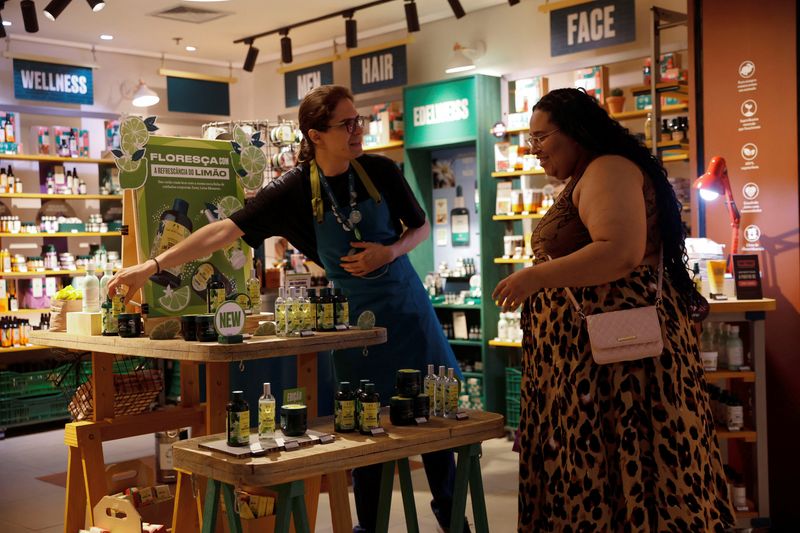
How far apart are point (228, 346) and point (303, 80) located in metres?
7.18

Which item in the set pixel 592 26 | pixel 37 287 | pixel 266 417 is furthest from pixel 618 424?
pixel 37 287

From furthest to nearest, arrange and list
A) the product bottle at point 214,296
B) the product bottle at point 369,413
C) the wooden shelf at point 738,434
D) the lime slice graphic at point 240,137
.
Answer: the wooden shelf at point 738,434 < the lime slice graphic at point 240,137 < the product bottle at point 214,296 < the product bottle at point 369,413

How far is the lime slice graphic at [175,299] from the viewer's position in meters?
3.65

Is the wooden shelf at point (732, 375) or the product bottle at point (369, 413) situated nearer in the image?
the product bottle at point (369, 413)

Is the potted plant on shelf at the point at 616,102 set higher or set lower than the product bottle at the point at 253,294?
higher

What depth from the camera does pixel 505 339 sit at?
7.64 meters

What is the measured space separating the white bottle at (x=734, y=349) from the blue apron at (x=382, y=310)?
79.6 inches

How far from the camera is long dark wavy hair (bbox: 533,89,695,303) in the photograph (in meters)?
2.67

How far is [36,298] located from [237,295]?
587 centimetres

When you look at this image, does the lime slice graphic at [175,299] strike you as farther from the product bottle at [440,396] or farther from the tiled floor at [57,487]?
the tiled floor at [57,487]

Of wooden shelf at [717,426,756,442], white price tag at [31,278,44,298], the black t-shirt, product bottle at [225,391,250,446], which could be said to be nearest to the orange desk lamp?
wooden shelf at [717,426,756,442]

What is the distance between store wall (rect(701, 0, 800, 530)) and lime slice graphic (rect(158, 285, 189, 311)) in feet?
10.3

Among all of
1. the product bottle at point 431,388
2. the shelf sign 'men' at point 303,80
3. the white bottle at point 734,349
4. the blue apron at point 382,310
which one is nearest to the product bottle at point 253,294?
the blue apron at point 382,310

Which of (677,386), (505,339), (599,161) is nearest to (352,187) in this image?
(599,161)
